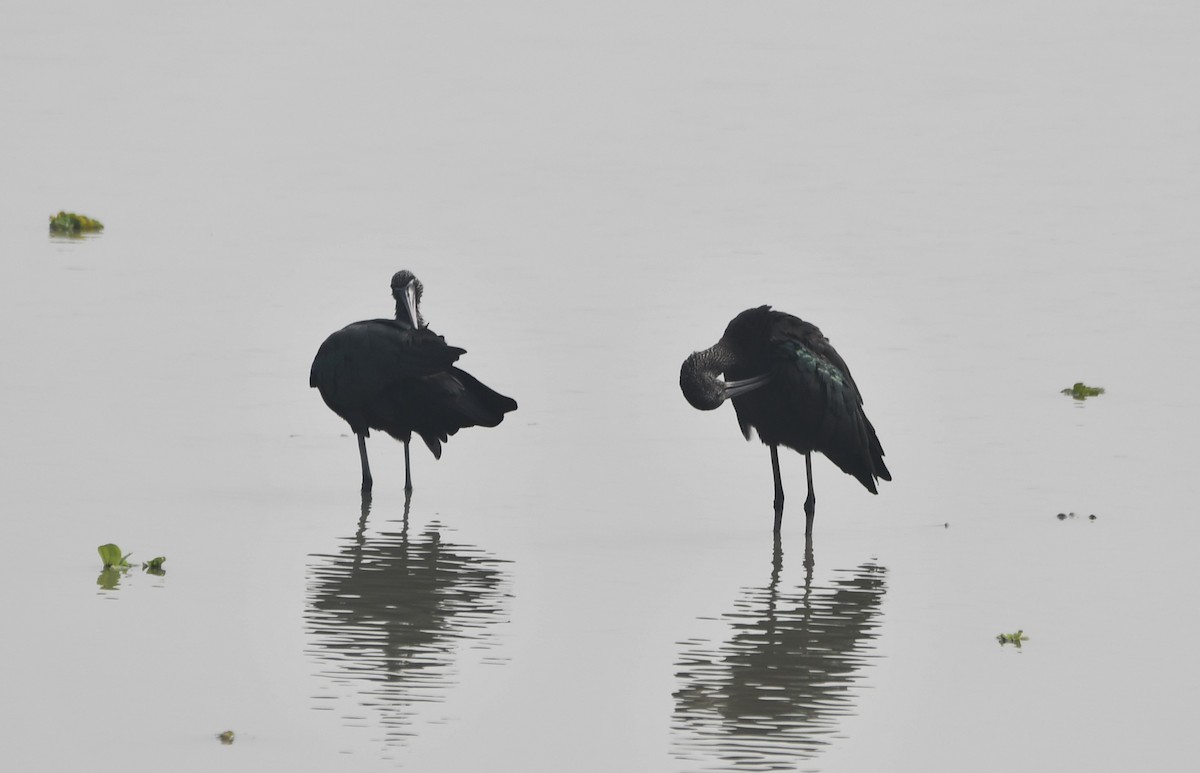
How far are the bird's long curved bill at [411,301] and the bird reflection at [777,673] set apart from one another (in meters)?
3.52

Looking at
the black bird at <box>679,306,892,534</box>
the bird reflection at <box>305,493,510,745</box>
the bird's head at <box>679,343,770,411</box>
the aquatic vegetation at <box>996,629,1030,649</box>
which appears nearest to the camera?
the bird reflection at <box>305,493,510,745</box>

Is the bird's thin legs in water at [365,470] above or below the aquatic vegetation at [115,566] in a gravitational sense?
above

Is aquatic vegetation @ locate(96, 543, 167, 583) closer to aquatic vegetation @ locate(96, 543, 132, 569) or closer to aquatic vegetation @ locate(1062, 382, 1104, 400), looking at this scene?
aquatic vegetation @ locate(96, 543, 132, 569)

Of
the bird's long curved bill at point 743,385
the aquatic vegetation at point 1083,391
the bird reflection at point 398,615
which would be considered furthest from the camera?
the aquatic vegetation at point 1083,391

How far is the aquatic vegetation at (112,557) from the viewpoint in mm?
11789

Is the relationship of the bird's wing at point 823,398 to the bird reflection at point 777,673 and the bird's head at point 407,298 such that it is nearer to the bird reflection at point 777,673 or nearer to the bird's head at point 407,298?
the bird reflection at point 777,673

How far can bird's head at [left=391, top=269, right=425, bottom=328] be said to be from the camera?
14992mm

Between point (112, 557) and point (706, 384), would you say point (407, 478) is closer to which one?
point (706, 384)

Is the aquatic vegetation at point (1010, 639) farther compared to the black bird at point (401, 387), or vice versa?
the black bird at point (401, 387)

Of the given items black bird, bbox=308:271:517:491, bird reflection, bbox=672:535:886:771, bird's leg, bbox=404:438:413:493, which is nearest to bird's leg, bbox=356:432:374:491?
black bird, bbox=308:271:517:491

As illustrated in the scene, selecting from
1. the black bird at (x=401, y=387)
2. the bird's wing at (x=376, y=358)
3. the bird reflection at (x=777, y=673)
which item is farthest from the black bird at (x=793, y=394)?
the bird's wing at (x=376, y=358)

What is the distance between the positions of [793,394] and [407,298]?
2.86 metres

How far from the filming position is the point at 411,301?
15086 millimetres

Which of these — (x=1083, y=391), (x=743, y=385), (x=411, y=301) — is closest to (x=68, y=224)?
(x=411, y=301)
